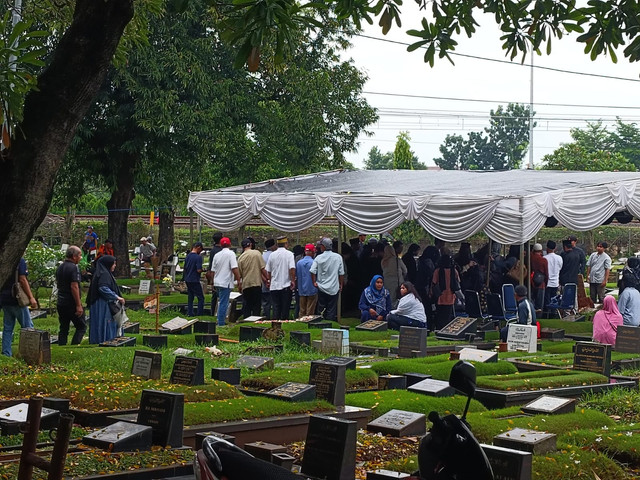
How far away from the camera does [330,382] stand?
11.9 m

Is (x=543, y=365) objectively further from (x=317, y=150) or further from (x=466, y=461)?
(x=317, y=150)

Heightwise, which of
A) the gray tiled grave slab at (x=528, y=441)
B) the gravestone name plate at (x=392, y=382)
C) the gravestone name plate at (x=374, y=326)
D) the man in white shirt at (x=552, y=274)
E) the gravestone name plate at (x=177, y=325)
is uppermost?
the man in white shirt at (x=552, y=274)

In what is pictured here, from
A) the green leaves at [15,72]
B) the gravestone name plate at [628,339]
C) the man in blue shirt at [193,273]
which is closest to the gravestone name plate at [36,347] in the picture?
the green leaves at [15,72]

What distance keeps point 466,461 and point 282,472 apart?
2.80 ft

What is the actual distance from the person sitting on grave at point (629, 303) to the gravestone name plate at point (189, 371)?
9.06m

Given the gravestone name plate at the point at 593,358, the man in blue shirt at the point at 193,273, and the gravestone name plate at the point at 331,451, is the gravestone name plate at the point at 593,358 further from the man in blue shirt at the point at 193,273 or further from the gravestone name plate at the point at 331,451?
the man in blue shirt at the point at 193,273

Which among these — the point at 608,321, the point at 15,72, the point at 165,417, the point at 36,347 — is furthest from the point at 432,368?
the point at 15,72

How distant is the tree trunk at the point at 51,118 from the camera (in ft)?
19.0

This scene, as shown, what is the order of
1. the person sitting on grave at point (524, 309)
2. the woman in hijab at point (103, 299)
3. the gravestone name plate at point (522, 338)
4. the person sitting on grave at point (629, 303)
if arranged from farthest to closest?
1. the person sitting on grave at point (524, 309)
2. the person sitting on grave at point (629, 303)
3. the gravestone name plate at point (522, 338)
4. the woman in hijab at point (103, 299)

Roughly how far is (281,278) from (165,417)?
42.5ft

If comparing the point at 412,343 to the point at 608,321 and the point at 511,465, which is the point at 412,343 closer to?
the point at 608,321

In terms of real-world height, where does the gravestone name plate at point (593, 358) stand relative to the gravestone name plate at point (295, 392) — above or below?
above

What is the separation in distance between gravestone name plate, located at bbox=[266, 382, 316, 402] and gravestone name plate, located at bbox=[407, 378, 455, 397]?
1.43 metres

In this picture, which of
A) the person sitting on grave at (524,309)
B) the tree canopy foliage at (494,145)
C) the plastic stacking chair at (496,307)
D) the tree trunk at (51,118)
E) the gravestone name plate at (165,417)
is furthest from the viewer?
the tree canopy foliage at (494,145)
